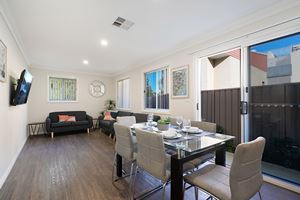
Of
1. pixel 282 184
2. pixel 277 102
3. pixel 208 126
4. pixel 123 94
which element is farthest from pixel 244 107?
pixel 123 94

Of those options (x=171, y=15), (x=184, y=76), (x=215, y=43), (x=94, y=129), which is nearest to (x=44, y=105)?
(x=94, y=129)

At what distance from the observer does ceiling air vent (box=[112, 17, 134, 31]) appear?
242cm

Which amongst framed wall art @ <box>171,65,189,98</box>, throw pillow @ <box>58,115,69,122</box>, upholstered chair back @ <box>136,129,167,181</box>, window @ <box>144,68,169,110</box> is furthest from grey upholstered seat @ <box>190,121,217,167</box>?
throw pillow @ <box>58,115,69,122</box>

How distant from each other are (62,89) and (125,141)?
17.4 feet

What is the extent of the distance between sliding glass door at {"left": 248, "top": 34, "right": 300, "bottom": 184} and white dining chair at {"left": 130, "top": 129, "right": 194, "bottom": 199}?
1665 mm

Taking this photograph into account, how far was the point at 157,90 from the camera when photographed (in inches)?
179

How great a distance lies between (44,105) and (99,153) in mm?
3681

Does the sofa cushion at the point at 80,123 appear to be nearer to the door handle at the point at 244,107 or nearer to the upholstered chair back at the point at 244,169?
the door handle at the point at 244,107

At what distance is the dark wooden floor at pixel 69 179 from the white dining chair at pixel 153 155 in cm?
61

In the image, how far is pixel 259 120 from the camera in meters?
2.45

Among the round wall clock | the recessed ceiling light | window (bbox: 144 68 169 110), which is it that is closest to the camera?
the recessed ceiling light

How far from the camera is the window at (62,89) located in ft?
19.1

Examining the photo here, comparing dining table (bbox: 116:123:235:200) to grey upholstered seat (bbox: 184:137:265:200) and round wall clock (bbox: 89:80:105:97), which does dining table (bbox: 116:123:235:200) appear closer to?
grey upholstered seat (bbox: 184:137:265:200)

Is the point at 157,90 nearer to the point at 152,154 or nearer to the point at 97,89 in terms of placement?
the point at 152,154
